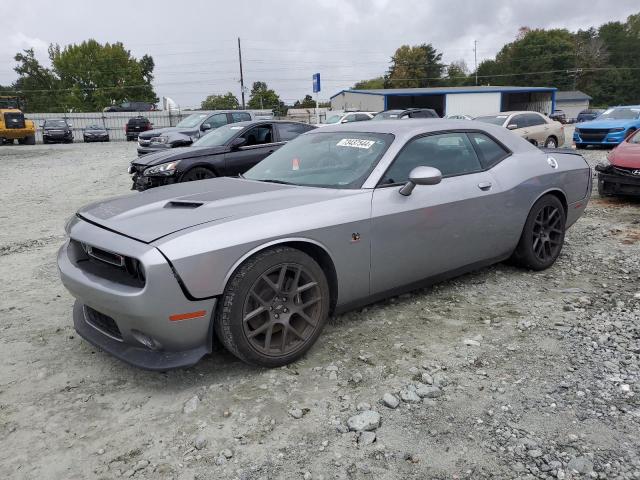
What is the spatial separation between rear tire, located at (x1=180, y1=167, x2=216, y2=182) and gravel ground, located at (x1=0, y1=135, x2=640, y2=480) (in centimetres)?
441

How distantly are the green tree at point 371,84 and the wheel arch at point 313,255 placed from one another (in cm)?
10112

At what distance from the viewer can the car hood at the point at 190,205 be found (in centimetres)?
302

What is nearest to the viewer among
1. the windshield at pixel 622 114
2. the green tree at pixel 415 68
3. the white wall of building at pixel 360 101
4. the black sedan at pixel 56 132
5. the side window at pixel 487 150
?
the side window at pixel 487 150

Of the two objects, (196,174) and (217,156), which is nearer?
(196,174)

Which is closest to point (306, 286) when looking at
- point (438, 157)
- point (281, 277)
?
point (281, 277)

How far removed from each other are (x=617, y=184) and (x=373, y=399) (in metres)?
7.08

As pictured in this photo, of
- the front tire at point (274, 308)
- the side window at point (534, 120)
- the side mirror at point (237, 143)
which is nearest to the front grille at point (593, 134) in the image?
the side window at point (534, 120)

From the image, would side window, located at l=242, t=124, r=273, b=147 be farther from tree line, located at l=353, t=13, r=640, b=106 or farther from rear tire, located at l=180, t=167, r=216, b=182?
tree line, located at l=353, t=13, r=640, b=106

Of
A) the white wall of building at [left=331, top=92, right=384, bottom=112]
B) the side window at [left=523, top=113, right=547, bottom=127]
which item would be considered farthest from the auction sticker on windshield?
the white wall of building at [left=331, top=92, right=384, bottom=112]

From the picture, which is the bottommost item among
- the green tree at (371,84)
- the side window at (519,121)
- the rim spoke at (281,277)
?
the rim spoke at (281,277)

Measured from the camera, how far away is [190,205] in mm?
3324

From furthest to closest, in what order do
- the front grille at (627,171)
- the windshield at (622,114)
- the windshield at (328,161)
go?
the windshield at (622,114), the front grille at (627,171), the windshield at (328,161)

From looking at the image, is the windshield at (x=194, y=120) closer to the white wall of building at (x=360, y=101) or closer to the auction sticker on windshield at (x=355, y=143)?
the auction sticker on windshield at (x=355, y=143)

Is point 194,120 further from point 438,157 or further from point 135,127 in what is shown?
point 135,127
